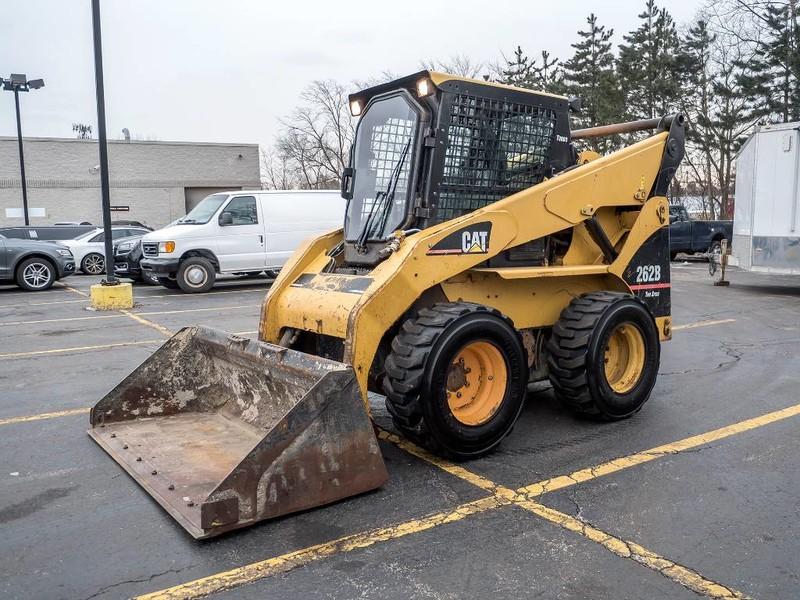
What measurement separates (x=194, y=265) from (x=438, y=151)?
11386mm

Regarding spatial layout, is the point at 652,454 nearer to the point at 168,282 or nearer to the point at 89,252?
the point at 168,282

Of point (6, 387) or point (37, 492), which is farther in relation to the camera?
point (6, 387)

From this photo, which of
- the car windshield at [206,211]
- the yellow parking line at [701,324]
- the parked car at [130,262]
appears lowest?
the yellow parking line at [701,324]

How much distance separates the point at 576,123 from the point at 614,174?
122 feet

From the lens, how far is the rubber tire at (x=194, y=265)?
15219 mm

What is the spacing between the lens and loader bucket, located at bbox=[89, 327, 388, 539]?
367cm

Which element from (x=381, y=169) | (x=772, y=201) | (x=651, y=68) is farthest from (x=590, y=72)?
(x=381, y=169)

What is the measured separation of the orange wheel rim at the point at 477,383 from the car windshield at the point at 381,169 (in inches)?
45.0

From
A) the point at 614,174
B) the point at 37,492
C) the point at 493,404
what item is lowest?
the point at 37,492

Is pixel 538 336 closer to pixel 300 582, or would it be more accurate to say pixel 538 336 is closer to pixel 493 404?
pixel 493 404

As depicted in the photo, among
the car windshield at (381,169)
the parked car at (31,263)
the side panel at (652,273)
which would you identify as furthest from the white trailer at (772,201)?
the parked car at (31,263)

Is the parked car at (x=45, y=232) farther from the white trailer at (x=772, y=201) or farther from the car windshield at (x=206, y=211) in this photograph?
the white trailer at (x=772, y=201)

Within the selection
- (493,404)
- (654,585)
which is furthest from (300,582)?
(493,404)

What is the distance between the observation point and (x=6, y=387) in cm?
712
